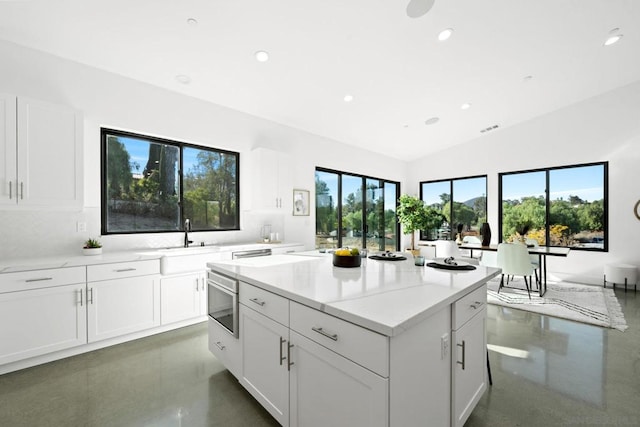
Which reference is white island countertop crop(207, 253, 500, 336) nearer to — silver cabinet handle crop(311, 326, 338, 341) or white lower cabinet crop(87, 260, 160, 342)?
silver cabinet handle crop(311, 326, 338, 341)

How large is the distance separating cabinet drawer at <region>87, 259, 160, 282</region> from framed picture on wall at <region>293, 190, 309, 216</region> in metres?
2.56

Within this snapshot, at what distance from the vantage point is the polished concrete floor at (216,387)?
1.82 m

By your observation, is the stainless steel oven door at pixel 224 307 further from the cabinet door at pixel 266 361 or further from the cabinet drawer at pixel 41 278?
the cabinet drawer at pixel 41 278

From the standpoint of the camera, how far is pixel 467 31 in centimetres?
325

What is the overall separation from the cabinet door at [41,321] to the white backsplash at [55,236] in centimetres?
56

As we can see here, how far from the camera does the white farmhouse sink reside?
10.3 ft

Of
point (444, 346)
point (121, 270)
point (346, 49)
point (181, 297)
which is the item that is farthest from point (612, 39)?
point (121, 270)

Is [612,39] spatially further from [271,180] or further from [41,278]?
[41,278]

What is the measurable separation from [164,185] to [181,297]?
1.52 meters

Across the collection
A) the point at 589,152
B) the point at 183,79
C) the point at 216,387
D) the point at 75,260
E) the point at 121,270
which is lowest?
the point at 216,387

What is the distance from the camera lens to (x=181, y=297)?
3264 millimetres

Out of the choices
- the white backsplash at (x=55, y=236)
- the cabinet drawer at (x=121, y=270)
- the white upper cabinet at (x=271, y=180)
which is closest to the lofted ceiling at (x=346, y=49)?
the white upper cabinet at (x=271, y=180)

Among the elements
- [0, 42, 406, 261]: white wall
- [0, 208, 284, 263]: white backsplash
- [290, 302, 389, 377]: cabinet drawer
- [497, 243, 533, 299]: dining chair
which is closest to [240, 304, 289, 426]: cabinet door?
[290, 302, 389, 377]: cabinet drawer

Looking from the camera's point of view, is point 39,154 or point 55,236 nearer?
point 39,154
